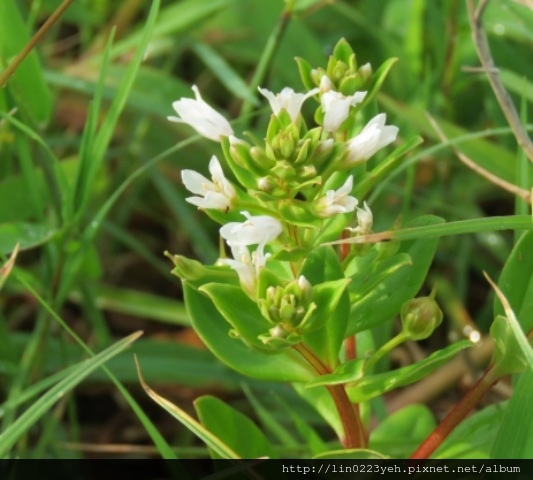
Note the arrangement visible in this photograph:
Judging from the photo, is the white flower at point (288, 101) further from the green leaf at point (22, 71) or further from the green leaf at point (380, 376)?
the green leaf at point (22, 71)

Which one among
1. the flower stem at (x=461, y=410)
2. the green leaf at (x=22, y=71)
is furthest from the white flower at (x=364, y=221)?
the green leaf at (x=22, y=71)

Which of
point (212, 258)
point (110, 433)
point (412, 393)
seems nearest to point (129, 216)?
point (212, 258)

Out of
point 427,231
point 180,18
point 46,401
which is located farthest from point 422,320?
point 180,18

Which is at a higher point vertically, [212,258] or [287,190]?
[287,190]

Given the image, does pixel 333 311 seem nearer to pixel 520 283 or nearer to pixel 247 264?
pixel 247 264

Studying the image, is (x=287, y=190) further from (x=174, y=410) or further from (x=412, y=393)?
(x=412, y=393)

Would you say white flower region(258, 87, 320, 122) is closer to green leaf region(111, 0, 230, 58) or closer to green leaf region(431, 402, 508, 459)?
green leaf region(431, 402, 508, 459)

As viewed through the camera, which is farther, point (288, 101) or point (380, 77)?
point (380, 77)
